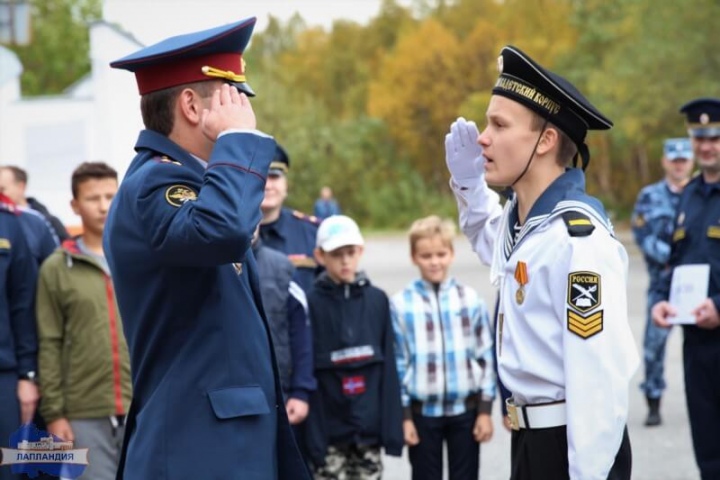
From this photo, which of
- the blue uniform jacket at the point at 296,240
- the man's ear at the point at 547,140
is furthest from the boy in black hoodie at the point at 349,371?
the man's ear at the point at 547,140

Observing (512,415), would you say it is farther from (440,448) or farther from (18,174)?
(18,174)

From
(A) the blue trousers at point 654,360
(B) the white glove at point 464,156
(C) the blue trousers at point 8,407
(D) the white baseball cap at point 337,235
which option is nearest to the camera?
(B) the white glove at point 464,156

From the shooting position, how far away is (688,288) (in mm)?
6730

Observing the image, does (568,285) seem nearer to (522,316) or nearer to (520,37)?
(522,316)

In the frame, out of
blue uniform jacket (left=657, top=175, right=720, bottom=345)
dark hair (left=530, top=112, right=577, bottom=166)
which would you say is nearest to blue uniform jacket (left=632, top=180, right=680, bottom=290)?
blue uniform jacket (left=657, top=175, right=720, bottom=345)

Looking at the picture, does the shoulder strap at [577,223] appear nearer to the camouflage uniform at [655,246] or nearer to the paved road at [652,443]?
the paved road at [652,443]

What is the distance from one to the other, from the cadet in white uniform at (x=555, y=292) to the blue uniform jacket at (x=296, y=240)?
3088 mm

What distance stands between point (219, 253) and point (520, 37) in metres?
54.9

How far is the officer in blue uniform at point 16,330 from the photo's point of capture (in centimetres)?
584

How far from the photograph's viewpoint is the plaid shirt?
250 inches

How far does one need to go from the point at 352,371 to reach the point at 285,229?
45.4 inches

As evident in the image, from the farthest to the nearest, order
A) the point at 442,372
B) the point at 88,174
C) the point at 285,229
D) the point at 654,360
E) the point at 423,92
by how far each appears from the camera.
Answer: the point at 423,92 < the point at 654,360 < the point at 285,229 < the point at 442,372 < the point at 88,174

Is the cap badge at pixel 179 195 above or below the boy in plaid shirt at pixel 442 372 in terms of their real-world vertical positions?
above

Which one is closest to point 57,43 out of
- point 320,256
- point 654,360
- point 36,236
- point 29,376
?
point 654,360
